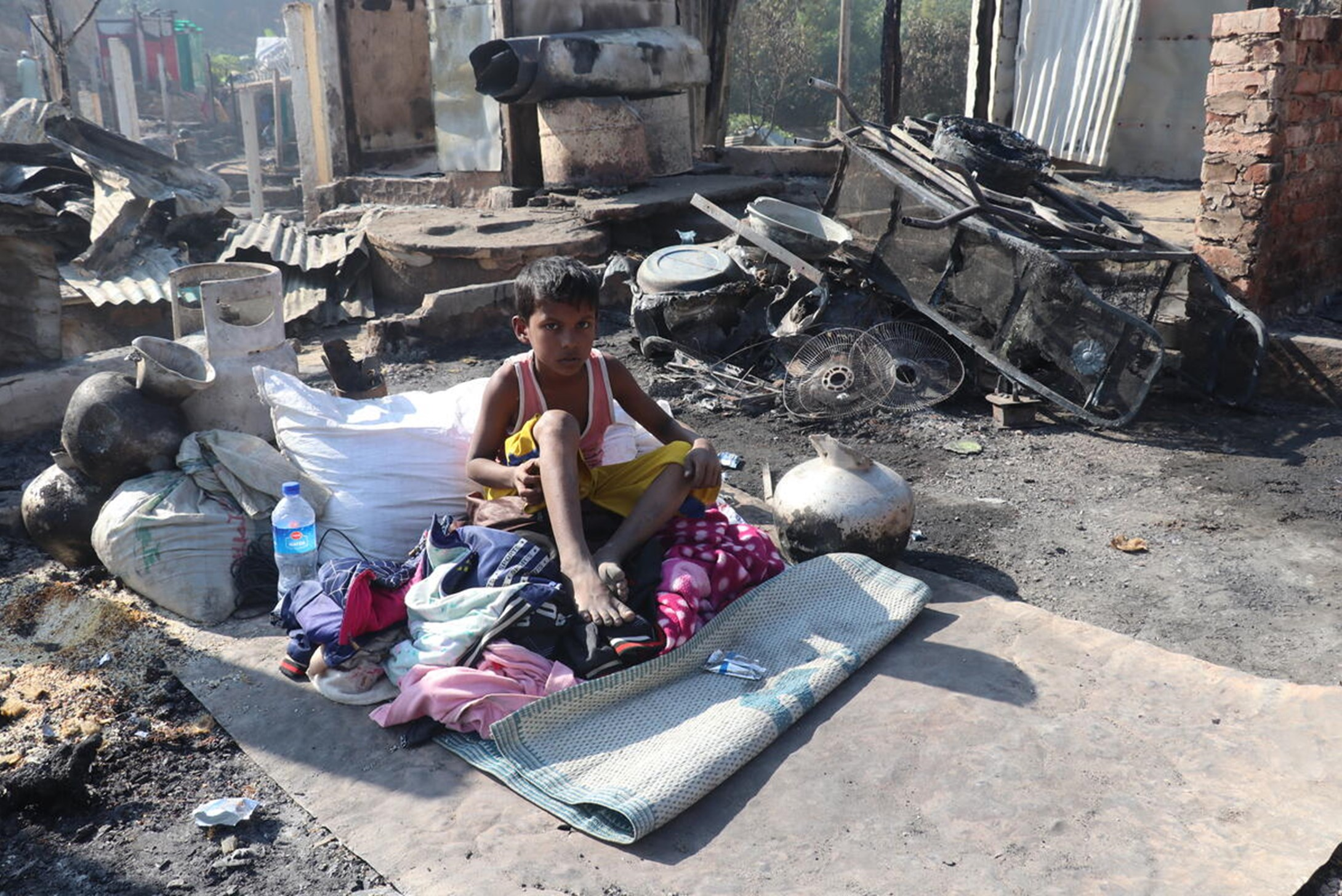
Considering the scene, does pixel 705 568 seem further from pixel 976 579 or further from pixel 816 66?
pixel 816 66

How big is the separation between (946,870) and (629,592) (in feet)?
3.95

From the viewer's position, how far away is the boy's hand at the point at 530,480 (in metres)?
3.17

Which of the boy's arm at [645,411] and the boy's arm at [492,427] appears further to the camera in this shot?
the boy's arm at [645,411]

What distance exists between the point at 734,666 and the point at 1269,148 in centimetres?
426

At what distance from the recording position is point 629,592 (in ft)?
10.1

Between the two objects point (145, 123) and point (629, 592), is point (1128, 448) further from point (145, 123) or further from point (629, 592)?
point (145, 123)

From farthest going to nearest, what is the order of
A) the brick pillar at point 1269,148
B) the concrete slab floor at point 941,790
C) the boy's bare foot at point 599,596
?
1. the brick pillar at point 1269,148
2. the boy's bare foot at point 599,596
3. the concrete slab floor at point 941,790

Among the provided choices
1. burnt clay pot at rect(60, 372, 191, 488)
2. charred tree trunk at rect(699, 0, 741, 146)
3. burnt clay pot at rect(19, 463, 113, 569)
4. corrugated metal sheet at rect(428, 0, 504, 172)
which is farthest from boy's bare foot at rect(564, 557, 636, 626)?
charred tree trunk at rect(699, 0, 741, 146)

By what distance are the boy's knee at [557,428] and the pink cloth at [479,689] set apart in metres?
0.63

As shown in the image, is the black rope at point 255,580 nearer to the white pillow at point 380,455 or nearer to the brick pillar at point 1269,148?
the white pillow at point 380,455

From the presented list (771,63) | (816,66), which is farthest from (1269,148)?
(816,66)

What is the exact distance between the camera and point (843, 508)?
3.52 metres

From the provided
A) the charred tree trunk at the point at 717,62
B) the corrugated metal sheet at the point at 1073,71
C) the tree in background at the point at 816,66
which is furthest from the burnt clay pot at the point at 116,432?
the tree in background at the point at 816,66

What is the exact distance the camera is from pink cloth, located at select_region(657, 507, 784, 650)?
Answer: 9.86ft
